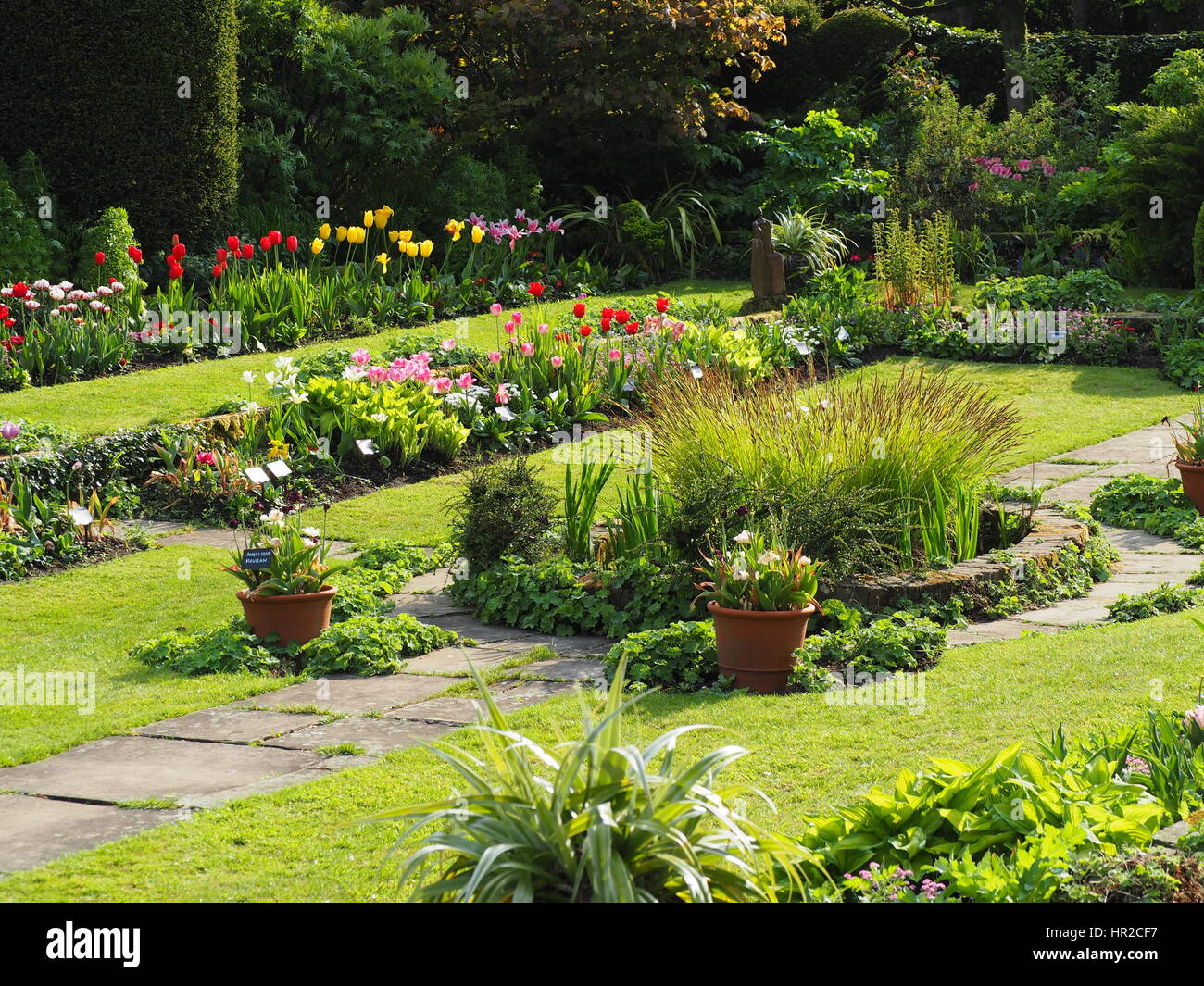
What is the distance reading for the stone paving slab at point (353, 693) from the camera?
549cm

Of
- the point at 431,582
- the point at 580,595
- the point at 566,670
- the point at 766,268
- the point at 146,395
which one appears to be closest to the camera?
the point at 566,670

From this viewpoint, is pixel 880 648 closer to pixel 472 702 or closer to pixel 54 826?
pixel 472 702

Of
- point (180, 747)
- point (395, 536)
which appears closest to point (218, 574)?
point (395, 536)

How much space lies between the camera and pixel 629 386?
10992 mm

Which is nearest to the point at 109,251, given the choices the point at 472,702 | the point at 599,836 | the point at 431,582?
the point at 431,582

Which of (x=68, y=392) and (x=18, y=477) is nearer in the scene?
(x=18, y=477)

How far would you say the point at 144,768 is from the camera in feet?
15.7

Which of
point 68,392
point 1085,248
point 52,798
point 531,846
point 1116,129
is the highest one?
point 1116,129

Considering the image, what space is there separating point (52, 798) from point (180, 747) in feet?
1.82

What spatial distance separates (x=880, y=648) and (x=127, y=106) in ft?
30.3

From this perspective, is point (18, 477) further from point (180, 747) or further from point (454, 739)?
point (454, 739)

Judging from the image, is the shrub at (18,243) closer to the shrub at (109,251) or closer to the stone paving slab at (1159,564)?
the shrub at (109,251)

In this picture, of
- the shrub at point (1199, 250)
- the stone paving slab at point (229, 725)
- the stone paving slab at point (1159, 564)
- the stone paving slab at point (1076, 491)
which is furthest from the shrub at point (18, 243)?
the shrub at point (1199, 250)

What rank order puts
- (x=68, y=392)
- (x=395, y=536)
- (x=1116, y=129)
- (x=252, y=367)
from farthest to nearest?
(x=1116, y=129), (x=252, y=367), (x=68, y=392), (x=395, y=536)
